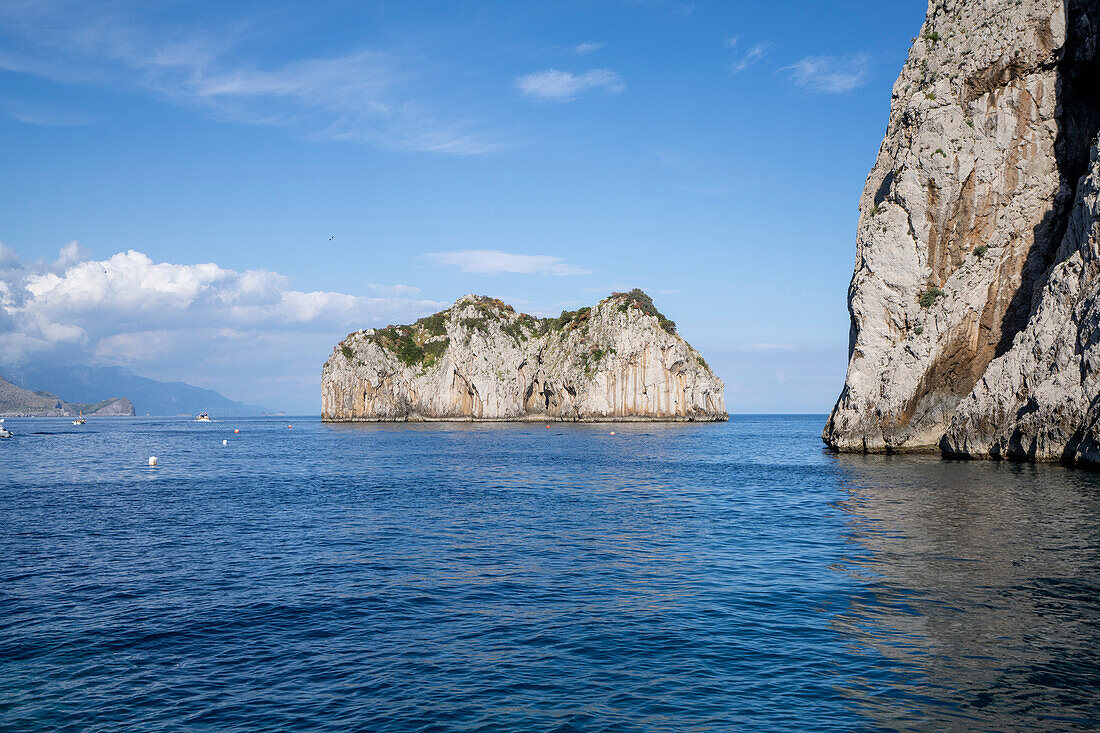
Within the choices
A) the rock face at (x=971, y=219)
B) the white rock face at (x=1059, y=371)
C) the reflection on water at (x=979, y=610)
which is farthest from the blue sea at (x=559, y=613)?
the rock face at (x=971, y=219)

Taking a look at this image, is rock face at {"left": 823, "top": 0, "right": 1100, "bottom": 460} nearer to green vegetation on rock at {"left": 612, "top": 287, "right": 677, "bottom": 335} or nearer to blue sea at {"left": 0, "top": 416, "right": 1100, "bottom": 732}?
blue sea at {"left": 0, "top": 416, "right": 1100, "bottom": 732}

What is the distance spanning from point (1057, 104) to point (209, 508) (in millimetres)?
68811

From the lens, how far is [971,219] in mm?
60219

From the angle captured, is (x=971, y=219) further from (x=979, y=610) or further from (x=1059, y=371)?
(x=979, y=610)

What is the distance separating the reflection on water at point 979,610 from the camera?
12375 mm

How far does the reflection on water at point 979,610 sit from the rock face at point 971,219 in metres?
26.3

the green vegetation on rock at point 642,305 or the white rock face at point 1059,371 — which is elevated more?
the green vegetation on rock at point 642,305

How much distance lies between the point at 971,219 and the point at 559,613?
5805 centimetres

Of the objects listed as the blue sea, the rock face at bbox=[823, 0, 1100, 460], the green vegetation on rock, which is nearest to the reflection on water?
the blue sea

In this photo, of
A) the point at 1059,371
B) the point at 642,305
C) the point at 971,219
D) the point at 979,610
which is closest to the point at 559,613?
the point at 979,610

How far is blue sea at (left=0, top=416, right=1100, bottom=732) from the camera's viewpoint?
12539mm

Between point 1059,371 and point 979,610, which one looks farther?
point 1059,371

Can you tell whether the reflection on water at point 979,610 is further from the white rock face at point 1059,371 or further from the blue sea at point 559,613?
the white rock face at point 1059,371

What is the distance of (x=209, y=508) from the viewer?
37.2 metres
